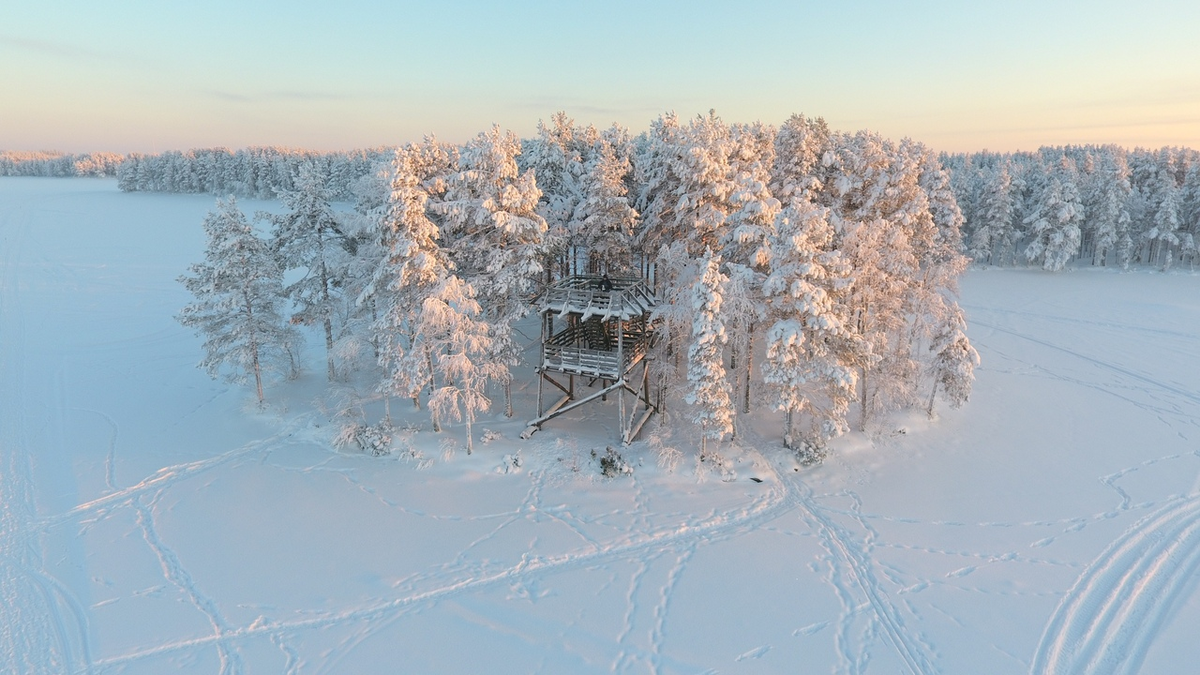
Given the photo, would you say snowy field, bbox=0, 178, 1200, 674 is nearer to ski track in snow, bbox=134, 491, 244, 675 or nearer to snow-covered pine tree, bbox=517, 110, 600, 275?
ski track in snow, bbox=134, 491, 244, 675

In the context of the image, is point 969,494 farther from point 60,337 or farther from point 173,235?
point 173,235

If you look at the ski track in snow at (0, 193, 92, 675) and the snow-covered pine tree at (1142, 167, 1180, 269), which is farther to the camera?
the snow-covered pine tree at (1142, 167, 1180, 269)

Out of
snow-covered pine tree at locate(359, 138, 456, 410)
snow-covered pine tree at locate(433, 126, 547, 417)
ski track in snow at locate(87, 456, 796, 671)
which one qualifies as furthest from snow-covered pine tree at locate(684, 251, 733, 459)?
snow-covered pine tree at locate(359, 138, 456, 410)

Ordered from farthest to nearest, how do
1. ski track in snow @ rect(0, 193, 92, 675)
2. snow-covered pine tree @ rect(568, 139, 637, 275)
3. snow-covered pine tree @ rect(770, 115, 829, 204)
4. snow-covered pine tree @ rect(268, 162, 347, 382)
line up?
snow-covered pine tree @ rect(770, 115, 829, 204) → snow-covered pine tree @ rect(268, 162, 347, 382) → snow-covered pine tree @ rect(568, 139, 637, 275) → ski track in snow @ rect(0, 193, 92, 675)

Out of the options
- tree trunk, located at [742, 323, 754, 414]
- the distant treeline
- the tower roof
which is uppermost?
the distant treeline

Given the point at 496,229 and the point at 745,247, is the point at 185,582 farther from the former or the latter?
the point at 745,247

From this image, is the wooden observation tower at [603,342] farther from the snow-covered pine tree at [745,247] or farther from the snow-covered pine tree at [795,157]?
the snow-covered pine tree at [795,157]

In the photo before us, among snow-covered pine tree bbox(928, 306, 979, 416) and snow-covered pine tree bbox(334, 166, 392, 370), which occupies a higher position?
snow-covered pine tree bbox(334, 166, 392, 370)
